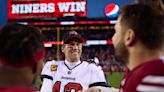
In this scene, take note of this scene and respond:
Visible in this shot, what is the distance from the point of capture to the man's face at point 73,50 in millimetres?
3578

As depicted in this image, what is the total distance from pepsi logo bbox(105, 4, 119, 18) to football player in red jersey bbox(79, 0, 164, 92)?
1070 cm

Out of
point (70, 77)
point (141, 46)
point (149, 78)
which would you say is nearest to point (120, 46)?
point (141, 46)

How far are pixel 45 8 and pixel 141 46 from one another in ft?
35.2

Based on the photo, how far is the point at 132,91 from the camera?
1373 millimetres

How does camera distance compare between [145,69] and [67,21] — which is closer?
[145,69]

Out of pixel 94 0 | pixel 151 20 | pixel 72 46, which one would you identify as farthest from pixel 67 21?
pixel 151 20

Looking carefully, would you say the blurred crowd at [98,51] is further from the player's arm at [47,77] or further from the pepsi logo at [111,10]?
the player's arm at [47,77]

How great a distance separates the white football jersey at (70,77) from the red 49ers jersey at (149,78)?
78.9 inches

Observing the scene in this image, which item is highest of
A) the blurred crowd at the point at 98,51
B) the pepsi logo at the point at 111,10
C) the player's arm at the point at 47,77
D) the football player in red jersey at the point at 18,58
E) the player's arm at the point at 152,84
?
the football player in red jersey at the point at 18,58

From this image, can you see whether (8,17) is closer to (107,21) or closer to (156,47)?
(107,21)

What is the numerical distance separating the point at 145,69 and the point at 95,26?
12787 mm

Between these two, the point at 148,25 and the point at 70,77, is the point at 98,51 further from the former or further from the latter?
the point at 148,25

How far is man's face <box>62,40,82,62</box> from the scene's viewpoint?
141 inches

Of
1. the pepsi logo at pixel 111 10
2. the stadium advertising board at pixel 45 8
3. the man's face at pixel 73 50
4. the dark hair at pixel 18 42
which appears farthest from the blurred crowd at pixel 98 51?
the dark hair at pixel 18 42
